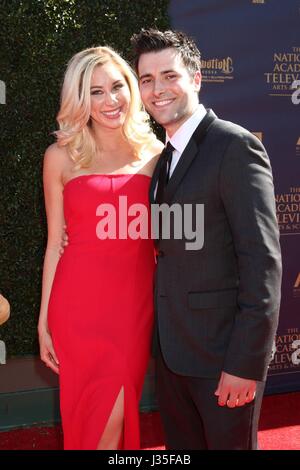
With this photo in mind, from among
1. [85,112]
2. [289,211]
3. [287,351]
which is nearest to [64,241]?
[85,112]

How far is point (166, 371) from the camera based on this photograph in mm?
2289

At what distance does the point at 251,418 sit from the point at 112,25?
2.76 m

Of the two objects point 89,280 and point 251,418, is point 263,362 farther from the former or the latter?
point 89,280

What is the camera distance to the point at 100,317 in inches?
104

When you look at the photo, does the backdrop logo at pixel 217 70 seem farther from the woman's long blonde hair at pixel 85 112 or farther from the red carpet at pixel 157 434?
the red carpet at pixel 157 434

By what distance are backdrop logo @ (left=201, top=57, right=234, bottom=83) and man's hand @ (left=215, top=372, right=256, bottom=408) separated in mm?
2778

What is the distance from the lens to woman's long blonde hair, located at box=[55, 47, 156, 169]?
109 inches

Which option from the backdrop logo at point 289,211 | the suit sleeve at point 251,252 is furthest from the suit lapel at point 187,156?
the backdrop logo at point 289,211

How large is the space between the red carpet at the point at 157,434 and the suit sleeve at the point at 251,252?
2044 mm

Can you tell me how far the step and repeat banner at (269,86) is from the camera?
14.8 feet

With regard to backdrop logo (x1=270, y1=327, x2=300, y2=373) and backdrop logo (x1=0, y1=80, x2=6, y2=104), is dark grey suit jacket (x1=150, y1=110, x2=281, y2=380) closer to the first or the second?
backdrop logo (x1=0, y1=80, x2=6, y2=104)

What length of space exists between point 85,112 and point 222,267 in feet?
3.20
